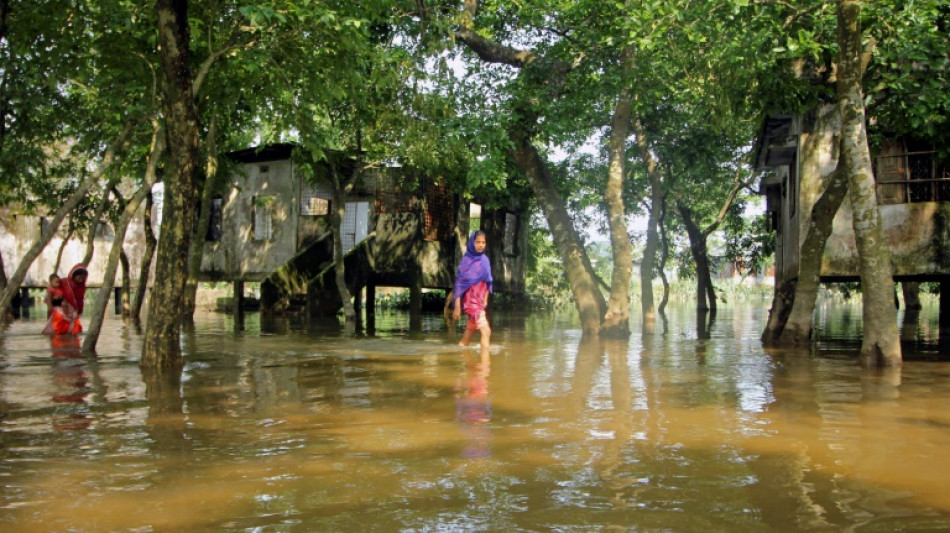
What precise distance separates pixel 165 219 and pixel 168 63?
1.68 meters

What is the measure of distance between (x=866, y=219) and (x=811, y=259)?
259cm

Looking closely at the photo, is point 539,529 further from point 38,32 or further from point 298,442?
point 38,32

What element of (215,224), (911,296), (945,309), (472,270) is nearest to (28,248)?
(215,224)

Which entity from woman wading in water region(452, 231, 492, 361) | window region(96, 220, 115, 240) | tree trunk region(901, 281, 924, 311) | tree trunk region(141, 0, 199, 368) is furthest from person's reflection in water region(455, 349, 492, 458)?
window region(96, 220, 115, 240)

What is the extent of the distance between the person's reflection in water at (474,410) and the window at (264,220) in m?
18.5

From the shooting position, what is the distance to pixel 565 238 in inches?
671

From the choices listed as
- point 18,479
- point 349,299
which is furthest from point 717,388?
point 349,299

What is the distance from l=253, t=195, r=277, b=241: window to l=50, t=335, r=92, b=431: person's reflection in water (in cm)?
1334

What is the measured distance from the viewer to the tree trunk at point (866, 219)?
32.3 ft

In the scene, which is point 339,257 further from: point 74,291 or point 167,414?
point 167,414

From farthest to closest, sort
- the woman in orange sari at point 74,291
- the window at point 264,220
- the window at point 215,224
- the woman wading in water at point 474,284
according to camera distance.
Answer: the window at point 215,224, the window at point 264,220, the woman in orange sari at point 74,291, the woman wading in water at point 474,284

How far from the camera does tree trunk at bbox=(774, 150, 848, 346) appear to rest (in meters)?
11.9

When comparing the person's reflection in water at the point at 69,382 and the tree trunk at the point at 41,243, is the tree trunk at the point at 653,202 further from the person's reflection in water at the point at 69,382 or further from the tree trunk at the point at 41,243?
the tree trunk at the point at 41,243

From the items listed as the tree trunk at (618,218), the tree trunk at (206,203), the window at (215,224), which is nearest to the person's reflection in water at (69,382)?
the tree trunk at (206,203)
